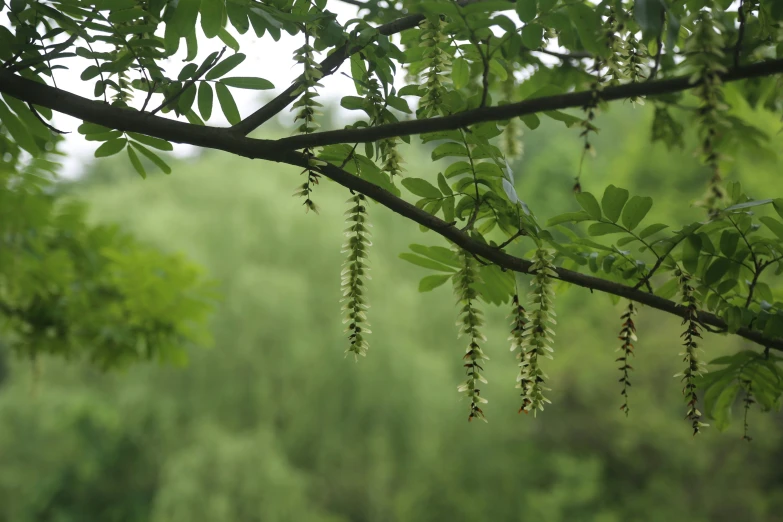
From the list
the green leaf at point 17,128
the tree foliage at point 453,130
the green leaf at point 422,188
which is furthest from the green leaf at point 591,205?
the green leaf at point 17,128

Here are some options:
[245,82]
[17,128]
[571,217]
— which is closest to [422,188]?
[571,217]

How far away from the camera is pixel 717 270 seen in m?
1.27

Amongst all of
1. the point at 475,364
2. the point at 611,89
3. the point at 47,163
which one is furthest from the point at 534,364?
the point at 47,163

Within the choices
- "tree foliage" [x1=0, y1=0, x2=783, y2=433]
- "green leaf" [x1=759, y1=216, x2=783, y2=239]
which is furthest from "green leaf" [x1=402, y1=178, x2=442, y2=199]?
"green leaf" [x1=759, y1=216, x2=783, y2=239]

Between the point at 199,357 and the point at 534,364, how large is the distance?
9.85m

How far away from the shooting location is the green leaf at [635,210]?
1.27 m

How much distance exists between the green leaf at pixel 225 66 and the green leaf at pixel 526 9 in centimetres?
50

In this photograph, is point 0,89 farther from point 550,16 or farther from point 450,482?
point 450,482

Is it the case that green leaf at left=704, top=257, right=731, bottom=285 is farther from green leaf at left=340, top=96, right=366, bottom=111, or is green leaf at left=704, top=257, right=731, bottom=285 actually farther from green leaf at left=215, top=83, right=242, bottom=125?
green leaf at left=215, top=83, right=242, bottom=125

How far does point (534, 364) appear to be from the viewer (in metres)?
1.09

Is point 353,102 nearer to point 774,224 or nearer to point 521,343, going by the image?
point 521,343

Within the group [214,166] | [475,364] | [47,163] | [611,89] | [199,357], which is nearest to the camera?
[611,89]

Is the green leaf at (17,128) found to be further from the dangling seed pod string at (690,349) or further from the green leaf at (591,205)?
the dangling seed pod string at (690,349)

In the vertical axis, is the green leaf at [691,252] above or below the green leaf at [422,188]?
below
